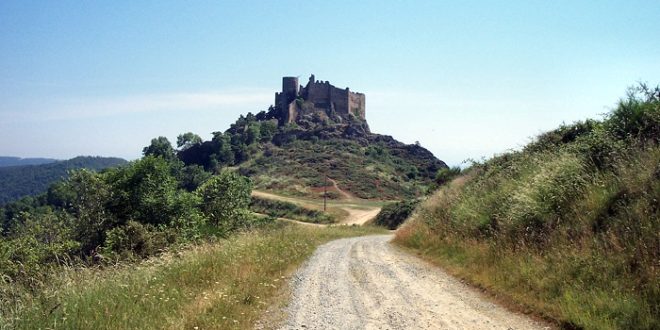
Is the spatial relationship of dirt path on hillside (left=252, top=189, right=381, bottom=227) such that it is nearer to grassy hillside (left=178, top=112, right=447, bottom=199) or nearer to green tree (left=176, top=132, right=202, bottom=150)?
grassy hillside (left=178, top=112, right=447, bottom=199)

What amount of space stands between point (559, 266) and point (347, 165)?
355 feet

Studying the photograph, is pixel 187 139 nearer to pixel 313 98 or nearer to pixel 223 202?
pixel 313 98

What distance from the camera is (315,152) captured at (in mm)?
126500

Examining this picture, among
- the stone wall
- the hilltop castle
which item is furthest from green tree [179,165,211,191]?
the stone wall

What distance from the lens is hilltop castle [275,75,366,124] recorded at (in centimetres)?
15961

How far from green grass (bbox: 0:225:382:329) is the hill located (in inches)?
3298

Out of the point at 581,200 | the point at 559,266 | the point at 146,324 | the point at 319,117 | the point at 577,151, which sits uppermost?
the point at 319,117

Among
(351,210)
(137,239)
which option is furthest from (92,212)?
(351,210)

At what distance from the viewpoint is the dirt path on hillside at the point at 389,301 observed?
7289mm

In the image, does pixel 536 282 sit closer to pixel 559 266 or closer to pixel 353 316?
pixel 559 266

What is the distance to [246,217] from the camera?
40.5 metres

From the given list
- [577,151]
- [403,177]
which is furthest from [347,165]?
[577,151]

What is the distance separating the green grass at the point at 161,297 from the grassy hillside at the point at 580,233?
4571mm

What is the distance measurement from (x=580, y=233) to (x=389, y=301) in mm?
3675
